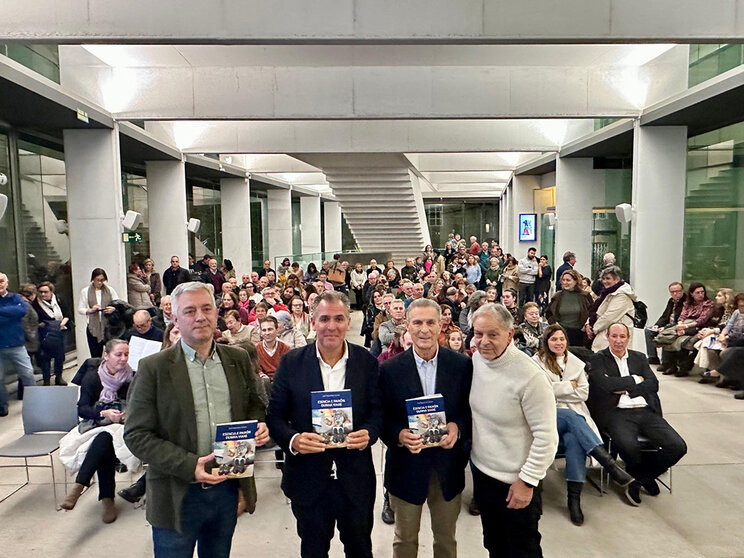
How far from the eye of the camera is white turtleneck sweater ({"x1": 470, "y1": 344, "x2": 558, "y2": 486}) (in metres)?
2.68

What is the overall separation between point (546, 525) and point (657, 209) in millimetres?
7889

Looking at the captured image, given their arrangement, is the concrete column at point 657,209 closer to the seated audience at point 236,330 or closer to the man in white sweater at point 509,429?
the seated audience at point 236,330

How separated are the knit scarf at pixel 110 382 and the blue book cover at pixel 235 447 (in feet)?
8.44

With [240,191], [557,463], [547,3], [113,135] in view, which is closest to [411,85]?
[547,3]

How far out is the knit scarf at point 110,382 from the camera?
4656 millimetres

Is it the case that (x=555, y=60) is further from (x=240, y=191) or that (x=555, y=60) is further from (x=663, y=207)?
(x=240, y=191)

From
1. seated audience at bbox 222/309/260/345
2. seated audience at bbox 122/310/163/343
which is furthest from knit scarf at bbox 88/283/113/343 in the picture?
seated audience at bbox 222/309/260/345

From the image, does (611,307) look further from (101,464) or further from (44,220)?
(44,220)

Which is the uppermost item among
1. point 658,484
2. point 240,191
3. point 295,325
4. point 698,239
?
point 240,191

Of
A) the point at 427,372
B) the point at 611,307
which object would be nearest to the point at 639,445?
the point at 427,372

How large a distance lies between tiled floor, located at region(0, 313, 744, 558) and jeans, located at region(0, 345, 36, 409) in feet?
6.74

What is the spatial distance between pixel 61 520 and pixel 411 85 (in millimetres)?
7609

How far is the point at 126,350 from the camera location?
4.60m

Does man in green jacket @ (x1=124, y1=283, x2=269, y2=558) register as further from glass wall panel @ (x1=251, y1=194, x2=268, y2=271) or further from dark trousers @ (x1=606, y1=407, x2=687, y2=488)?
glass wall panel @ (x1=251, y1=194, x2=268, y2=271)
